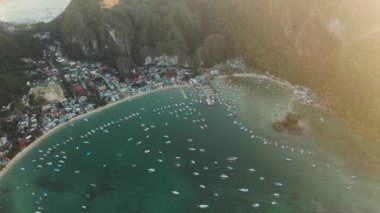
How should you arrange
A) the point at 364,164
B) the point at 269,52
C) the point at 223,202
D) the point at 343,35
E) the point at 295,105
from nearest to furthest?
the point at 223,202, the point at 364,164, the point at 295,105, the point at 343,35, the point at 269,52

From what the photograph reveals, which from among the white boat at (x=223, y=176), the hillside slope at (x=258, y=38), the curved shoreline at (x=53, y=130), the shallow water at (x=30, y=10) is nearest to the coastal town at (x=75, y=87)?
the curved shoreline at (x=53, y=130)

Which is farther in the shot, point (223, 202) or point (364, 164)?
point (364, 164)

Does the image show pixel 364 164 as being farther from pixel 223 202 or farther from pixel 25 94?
pixel 25 94

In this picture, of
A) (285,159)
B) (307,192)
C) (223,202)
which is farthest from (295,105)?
(223,202)

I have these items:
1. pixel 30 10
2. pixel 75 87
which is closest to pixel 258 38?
pixel 75 87

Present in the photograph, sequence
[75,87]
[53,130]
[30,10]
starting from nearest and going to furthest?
[53,130]
[75,87]
[30,10]

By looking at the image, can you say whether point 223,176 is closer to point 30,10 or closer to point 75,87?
point 75,87

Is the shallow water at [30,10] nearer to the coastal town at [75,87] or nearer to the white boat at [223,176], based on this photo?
the coastal town at [75,87]
